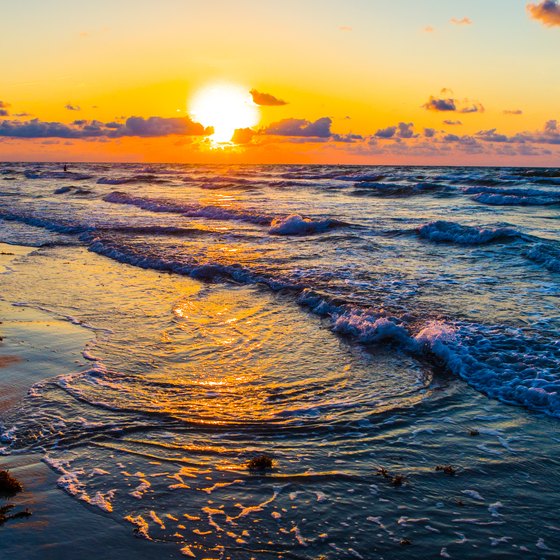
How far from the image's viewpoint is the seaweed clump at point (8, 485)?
18.0 feet

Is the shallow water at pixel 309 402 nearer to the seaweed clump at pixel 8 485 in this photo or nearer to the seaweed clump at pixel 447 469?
the seaweed clump at pixel 447 469

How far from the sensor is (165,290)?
15.0 m

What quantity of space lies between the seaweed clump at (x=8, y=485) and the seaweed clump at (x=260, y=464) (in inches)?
92.7

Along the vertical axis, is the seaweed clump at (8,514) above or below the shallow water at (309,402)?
below

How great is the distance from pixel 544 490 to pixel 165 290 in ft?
36.6

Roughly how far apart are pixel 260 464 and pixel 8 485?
8.41ft

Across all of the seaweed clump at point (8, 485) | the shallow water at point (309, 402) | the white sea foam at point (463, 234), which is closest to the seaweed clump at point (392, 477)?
the shallow water at point (309, 402)

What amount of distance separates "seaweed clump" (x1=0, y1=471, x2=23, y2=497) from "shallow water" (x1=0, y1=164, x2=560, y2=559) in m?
0.49

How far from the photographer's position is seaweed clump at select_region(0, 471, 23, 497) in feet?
18.0

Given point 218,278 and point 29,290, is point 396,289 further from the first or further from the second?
point 29,290

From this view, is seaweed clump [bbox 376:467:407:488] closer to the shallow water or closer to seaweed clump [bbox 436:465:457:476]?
the shallow water

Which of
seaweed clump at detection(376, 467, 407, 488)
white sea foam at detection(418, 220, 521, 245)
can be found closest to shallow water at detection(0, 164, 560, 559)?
seaweed clump at detection(376, 467, 407, 488)

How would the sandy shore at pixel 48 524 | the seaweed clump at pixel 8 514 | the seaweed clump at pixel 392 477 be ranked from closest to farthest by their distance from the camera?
1. the sandy shore at pixel 48 524
2. the seaweed clump at pixel 8 514
3. the seaweed clump at pixel 392 477

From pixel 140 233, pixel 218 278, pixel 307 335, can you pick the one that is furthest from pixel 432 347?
pixel 140 233
